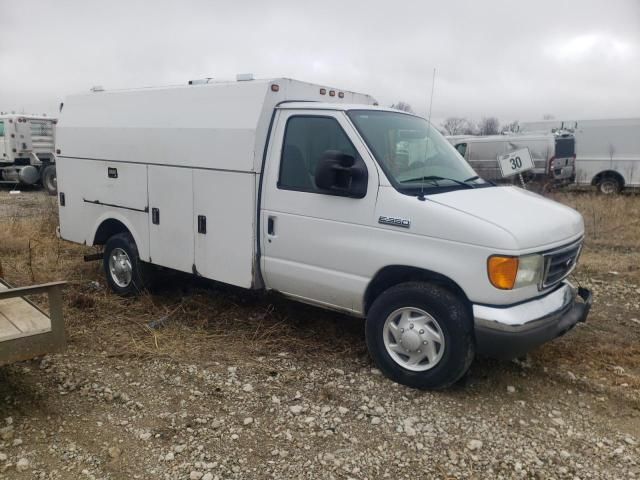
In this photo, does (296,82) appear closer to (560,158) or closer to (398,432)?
(398,432)

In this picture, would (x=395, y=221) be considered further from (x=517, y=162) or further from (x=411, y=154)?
(x=517, y=162)

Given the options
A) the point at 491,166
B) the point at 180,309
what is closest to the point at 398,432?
the point at 180,309

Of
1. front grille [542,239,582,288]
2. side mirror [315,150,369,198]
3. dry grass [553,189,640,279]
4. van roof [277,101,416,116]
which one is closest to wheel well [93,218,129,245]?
van roof [277,101,416,116]

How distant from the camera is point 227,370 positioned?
181 inches

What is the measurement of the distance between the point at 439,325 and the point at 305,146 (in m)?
1.89

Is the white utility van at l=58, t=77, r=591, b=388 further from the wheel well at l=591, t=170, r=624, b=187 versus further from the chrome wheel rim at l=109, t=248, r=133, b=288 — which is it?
the wheel well at l=591, t=170, r=624, b=187

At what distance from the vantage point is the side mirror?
13.9 feet

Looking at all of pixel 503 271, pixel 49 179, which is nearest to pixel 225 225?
pixel 503 271

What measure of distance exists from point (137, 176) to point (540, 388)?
446 centimetres

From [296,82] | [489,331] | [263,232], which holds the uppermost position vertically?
[296,82]

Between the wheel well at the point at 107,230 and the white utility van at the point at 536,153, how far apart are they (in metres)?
12.7

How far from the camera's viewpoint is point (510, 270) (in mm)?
3732

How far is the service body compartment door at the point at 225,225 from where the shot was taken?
500 cm

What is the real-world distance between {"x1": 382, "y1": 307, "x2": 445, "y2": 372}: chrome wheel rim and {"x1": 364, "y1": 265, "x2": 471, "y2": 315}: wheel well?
0.26 m
